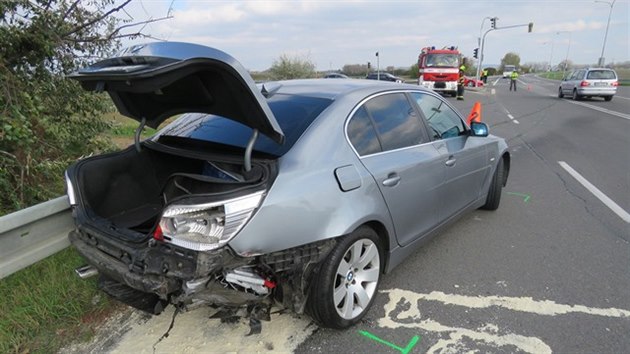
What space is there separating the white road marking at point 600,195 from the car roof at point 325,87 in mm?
3369

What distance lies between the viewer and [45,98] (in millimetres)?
4055

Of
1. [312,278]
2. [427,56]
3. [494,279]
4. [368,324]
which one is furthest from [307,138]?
[427,56]

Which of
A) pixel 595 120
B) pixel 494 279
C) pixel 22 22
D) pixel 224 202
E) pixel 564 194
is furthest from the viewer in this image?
pixel 595 120

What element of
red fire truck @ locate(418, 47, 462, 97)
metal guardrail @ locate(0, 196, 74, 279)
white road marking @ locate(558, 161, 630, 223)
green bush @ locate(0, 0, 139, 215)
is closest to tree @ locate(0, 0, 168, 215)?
green bush @ locate(0, 0, 139, 215)

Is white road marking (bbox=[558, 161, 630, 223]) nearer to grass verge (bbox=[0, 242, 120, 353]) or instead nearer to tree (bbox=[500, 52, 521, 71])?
grass verge (bbox=[0, 242, 120, 353])

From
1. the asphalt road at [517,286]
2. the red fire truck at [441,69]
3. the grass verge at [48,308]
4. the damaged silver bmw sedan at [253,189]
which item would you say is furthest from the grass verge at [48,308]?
the red fire truck at [441,69]

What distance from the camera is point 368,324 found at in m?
2.84

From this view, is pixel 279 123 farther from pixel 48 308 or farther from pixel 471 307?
pixel 48 308

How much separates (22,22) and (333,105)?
311 centimetres

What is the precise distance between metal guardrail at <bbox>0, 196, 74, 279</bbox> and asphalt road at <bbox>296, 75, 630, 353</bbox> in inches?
75.5

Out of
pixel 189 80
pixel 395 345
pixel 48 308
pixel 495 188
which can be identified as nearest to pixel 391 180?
pixel 395 345

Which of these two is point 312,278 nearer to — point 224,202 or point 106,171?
point 224,202

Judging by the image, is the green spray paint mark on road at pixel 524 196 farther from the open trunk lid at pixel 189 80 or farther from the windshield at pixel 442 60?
the windshield at pixel 442 60

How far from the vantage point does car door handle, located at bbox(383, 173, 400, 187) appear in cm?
284
